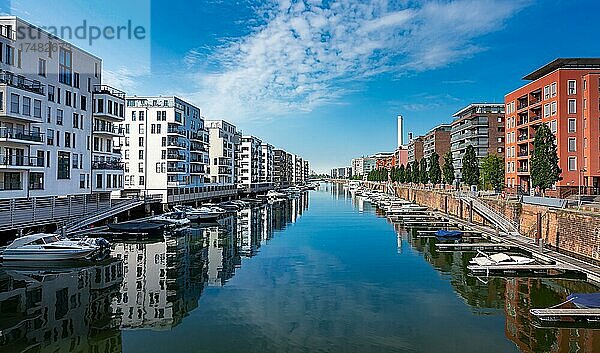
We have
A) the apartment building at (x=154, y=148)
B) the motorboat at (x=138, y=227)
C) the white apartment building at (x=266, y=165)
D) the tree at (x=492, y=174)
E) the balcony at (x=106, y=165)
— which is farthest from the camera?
the white apartment building at (x=266, y=165)

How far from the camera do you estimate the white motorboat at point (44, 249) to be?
33.5 metres

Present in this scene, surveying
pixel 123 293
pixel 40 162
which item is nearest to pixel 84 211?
pixel 40 162

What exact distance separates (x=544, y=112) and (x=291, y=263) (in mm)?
44859

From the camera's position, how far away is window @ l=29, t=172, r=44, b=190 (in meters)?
43.3

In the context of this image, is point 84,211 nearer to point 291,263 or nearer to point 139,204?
point 139,204

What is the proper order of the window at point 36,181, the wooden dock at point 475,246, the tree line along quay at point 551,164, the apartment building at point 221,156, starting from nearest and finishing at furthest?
the tree line along quay at point 551,164
the wooden dock at point 475,246
the window at point 36,181
the apartment building at point 221,156

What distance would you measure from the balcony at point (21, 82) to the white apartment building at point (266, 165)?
11455 centimetres

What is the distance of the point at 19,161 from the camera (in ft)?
135

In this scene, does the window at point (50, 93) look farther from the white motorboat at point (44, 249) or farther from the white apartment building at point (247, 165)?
the white apartment building at point (247, 165)

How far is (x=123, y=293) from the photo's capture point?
27.8 m

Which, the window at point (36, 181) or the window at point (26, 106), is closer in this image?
the window at point (26, 106)

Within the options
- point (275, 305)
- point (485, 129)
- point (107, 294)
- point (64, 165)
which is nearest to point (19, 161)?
point (64, 165)

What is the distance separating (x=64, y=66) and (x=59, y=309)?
106ft

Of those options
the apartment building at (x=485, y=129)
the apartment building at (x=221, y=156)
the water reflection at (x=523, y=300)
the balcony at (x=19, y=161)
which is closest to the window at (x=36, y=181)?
the balcony at (x=19, y=161)
